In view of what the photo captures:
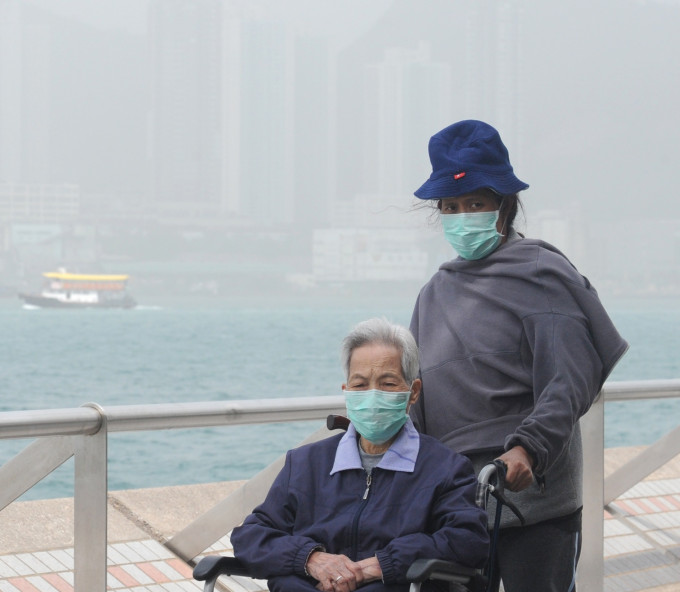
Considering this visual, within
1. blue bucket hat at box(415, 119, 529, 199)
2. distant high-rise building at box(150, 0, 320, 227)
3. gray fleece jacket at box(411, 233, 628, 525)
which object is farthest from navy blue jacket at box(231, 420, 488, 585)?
distant high-rise building at box(150, 0, 320, 227)

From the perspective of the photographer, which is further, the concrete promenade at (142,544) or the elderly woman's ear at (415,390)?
the concrete promenade at (142,544)

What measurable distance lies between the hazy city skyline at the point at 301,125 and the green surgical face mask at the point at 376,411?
92.9 meters

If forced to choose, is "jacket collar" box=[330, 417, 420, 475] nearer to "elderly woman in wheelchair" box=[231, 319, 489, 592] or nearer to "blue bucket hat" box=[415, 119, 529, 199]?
"elderly woman in wheelchair" box=[231, 319, 489, 592]

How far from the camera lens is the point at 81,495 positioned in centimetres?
288

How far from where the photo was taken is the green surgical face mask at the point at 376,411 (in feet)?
7.66

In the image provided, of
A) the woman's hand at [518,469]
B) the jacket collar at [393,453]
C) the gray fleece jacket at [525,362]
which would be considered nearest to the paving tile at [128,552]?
the jacket collar at [393,453]

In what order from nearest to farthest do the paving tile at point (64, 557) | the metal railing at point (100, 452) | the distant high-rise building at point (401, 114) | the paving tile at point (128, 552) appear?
the metal railing at point (100, 452) < the paving tile at point (64, 557) < the paving tile at point (128, 552) < the distant high-rise building at point (401, 114)

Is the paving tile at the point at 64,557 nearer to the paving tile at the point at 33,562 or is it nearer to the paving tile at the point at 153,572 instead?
the paving tile at the point at 33,562

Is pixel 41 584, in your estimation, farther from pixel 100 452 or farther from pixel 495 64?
pixel 495 64

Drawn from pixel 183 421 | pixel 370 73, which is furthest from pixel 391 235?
pixel 183 421

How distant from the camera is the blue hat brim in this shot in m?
2.40

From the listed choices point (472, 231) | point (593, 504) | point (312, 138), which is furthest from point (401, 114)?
point (472, 231)

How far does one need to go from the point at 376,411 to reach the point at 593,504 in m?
1.70

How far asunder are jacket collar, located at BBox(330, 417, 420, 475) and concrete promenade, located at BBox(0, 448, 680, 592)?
891mm
